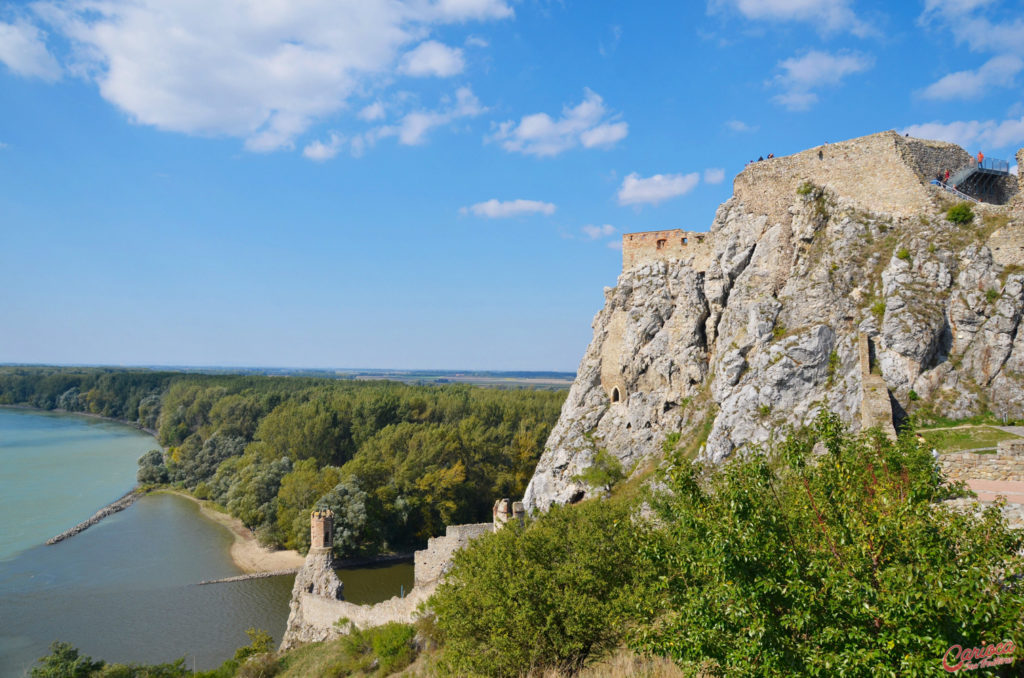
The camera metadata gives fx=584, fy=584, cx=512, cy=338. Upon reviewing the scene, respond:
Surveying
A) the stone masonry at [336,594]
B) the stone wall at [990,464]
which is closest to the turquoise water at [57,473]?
the stone masonry at [336,594]

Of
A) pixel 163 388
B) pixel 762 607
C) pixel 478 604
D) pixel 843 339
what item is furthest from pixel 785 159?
pixel 163 388

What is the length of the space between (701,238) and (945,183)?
9.10 meters

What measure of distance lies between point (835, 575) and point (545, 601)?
6.51 metres

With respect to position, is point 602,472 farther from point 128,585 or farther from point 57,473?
point 57,473

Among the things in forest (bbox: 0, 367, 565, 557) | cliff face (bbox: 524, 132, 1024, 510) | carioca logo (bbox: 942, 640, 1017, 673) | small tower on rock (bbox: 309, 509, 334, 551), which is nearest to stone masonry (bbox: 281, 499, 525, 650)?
small tower on rock (bbox: 309, 509, 334, 551)

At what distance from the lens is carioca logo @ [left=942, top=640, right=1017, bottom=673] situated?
448 centimetres

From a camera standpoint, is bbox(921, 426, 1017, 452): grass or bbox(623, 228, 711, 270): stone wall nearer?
bbox(921, 426, 1017, 452): grass

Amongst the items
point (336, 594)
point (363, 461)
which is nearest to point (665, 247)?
point (336, 594)

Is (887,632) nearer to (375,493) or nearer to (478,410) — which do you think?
(375,493)

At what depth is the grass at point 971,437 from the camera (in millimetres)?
13465

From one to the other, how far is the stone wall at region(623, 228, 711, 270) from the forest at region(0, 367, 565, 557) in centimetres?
2005

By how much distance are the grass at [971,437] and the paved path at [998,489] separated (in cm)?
220

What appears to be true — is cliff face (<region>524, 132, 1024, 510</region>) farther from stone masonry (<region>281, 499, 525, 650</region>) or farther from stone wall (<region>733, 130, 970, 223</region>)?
stone masonry (<region>281, 499, 525, 650</region>)

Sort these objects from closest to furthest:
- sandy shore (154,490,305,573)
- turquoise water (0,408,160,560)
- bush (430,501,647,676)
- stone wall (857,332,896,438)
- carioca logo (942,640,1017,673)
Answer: carioca logo (942,640,1017,673)
bush (430,501,647,676)
stone wall (857,332,896,438)
sandy shore (154,490,305,573)
turquoise water (0,408,160,560)
